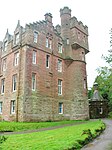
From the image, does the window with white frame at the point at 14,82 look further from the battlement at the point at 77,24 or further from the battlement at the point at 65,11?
the battlement at the point at 65,11

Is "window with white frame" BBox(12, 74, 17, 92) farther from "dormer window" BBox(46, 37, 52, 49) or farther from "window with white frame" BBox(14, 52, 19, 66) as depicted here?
"dormer window" BBox(46, 37, 52, 49)

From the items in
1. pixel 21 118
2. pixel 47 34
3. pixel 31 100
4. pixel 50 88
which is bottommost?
pixel 21 118

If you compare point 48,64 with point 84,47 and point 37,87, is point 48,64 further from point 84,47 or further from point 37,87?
point 84,47

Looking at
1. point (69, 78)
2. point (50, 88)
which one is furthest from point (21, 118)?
point (69, 78)

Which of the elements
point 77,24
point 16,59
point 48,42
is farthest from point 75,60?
point 16,59

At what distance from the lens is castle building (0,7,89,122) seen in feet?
91.4

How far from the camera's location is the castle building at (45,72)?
27859 millimetres

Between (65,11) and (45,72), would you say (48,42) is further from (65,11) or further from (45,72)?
(65,11)

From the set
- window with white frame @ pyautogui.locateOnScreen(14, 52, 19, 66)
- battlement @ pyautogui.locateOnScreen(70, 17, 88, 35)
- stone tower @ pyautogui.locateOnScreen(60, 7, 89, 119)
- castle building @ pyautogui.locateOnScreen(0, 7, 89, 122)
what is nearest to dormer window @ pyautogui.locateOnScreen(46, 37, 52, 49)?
castle building @ pyautogui.locateOnScreen(0, 7, 89, 122)

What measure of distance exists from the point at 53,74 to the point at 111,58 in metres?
9.99

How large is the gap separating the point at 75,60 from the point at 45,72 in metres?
7.27

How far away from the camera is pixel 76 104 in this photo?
33.5 m

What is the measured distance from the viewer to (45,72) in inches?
1206

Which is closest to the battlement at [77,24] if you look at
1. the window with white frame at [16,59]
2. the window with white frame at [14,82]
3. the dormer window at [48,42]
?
the dormer window at [48,42]
